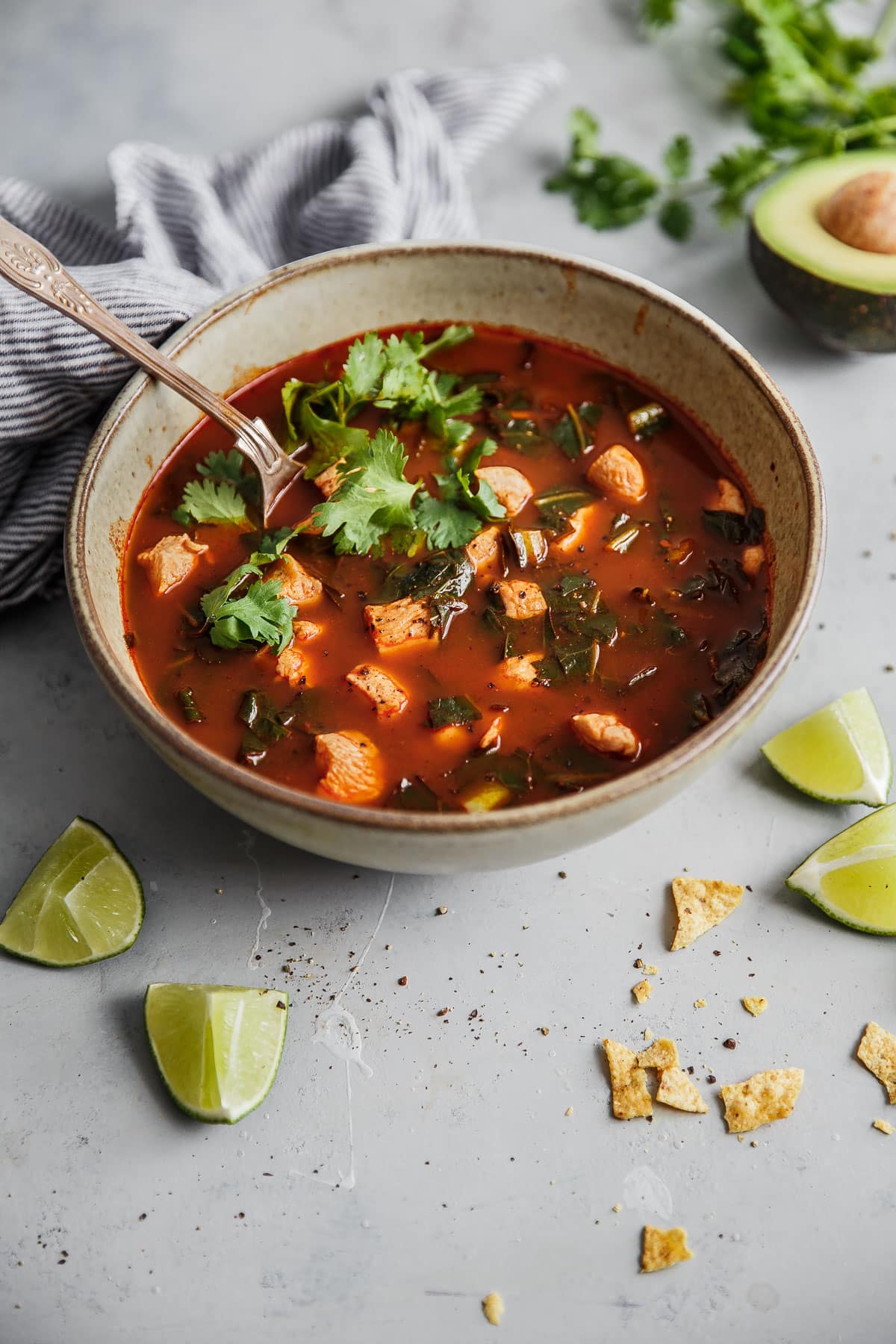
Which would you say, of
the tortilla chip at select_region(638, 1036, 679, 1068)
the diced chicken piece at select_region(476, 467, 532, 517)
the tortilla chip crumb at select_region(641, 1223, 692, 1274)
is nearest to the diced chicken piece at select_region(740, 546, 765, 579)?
the diced chicken piece at select_region(476, 467, 532, 517)

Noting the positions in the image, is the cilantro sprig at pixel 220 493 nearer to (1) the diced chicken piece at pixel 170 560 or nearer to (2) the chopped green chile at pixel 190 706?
(1) the diced chicken piece at pixel 170 560

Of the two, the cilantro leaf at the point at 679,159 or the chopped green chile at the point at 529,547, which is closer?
the chopped green chile at the point at 529,547

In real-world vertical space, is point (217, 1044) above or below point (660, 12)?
below

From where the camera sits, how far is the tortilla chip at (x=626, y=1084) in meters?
2.76

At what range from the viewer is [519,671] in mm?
2947

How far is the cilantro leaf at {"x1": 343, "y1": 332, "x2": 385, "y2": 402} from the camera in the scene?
335 centimetres

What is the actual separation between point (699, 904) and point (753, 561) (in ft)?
2.99

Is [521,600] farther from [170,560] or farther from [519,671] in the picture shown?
[170,560]

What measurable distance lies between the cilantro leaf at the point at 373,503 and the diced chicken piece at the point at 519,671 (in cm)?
49

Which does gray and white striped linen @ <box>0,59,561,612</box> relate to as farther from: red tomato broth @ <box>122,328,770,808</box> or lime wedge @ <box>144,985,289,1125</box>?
lime wedge @ <box>144,985,289,1125</box>

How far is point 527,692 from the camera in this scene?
2934mm

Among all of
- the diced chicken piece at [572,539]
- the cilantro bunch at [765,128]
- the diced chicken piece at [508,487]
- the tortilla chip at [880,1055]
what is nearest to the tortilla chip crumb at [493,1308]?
the tortilla chip at [880,1055]

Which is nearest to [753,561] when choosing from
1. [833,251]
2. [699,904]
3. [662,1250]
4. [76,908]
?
[699,904]

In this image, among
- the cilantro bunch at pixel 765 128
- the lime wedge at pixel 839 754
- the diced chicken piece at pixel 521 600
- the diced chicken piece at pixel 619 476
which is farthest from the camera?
the cilantro bunch at pixel 765 128
